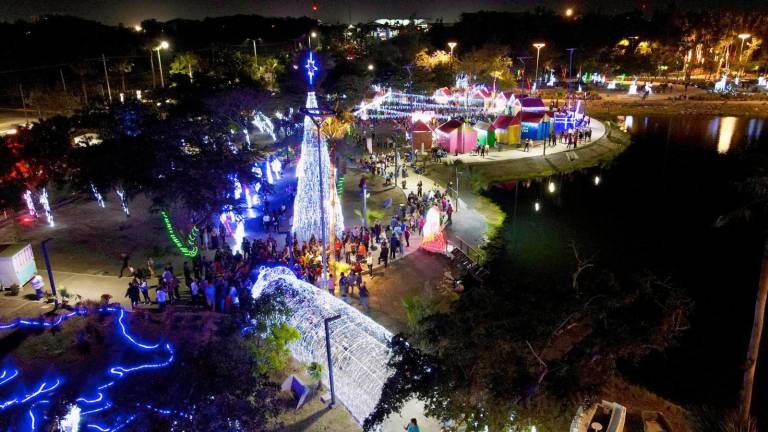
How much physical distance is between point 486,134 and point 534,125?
488 cm

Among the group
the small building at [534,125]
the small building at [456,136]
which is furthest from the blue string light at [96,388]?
the small building at [534,125]

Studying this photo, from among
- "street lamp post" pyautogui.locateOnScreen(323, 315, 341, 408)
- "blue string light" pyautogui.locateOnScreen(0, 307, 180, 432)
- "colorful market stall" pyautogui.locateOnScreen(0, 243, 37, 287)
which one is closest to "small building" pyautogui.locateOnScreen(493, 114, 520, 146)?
"colorful market stall" pyautogui.locateOnScreen(0, 243, 37, 287)

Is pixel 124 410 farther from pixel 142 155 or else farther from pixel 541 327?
pixel 142 155

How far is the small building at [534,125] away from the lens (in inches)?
1677

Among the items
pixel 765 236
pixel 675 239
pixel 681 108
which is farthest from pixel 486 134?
pixel 681 108

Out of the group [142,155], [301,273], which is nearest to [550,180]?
[301,273]

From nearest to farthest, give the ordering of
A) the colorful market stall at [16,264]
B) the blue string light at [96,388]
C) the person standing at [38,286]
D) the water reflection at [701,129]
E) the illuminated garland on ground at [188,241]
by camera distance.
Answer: the blue string light at [96,388] < the person standing at [38,286] < the colorful market stall at [16,264] < the illuminated garland on ground at [188,241] < the water reflection at [701,129]

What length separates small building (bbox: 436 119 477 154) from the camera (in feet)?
131

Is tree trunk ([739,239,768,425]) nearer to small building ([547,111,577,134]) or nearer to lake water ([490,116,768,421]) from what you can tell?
lake water ([490,116,768,421])

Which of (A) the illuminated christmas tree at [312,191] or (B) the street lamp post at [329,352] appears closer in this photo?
(B) the street lamp post at [329,352]

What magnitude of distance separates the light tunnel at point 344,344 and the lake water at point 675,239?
7883 mm

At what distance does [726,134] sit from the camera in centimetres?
5097

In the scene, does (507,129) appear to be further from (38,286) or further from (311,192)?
(38,286)

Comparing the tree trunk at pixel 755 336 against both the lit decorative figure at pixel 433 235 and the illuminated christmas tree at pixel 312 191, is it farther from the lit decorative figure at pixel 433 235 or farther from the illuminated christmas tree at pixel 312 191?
the illuminated christmas tree at pixel 312 191
